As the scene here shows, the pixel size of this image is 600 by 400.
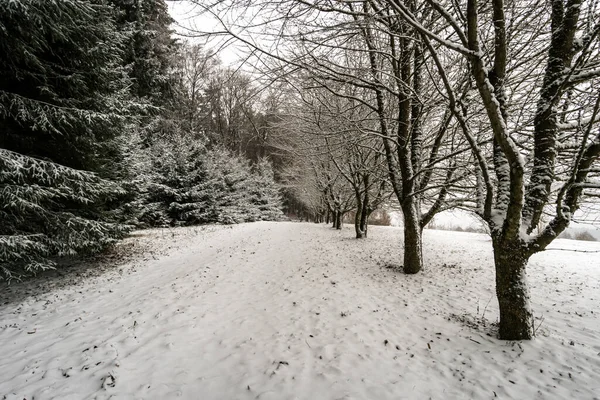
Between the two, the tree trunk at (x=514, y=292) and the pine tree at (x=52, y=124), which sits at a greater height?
the pine tree at (x=52, y=124)

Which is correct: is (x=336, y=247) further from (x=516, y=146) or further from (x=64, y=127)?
(x=64, y=127)

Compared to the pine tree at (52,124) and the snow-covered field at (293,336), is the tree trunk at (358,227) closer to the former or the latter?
the snow-covered field at (293,336)

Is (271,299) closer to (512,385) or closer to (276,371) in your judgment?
(276,371)

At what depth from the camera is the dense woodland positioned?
120 inches

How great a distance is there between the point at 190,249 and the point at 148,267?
198cm

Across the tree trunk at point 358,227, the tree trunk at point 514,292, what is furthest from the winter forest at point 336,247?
the tree trunk at point 358,227

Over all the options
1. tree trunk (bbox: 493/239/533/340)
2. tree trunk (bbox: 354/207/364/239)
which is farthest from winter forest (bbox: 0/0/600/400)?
tree trunk (bbox: 354/207/364/239)

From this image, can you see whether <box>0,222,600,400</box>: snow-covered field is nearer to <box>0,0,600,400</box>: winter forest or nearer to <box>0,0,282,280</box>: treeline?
<box>0,0,600,400</box>: winter forest

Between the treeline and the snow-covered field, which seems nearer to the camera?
the snow-covered field

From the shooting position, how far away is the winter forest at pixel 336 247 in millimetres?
2861

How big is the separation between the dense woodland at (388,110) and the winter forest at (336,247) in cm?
4

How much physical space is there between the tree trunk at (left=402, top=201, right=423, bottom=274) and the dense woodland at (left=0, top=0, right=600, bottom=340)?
0.11 feet

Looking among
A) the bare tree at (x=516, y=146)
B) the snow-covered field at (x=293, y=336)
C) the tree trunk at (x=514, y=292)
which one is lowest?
the snow-covered field at (x=293, y=336)

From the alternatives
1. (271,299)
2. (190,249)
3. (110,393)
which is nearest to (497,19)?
(271,299)
